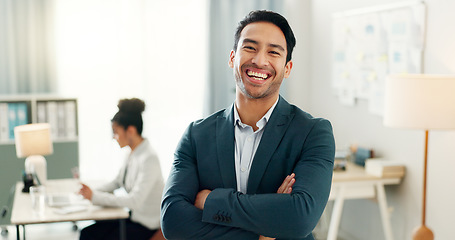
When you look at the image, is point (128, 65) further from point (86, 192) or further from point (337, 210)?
point (337, 210)

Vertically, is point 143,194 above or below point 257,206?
below

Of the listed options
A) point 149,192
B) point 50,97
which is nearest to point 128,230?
point 149,192

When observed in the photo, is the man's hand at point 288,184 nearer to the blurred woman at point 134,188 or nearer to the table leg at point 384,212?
the blurred woman at point 134,188

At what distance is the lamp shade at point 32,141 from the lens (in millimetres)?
3613

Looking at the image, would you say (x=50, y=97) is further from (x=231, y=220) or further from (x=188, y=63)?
(x=231, y=220)

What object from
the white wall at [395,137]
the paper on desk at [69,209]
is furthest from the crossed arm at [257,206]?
the white wall at [395,137]

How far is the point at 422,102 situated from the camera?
297 cm

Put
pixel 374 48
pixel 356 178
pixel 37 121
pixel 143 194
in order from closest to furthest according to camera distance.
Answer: pixel 143 194 → pixel 356 178 → pixel 374 48 → pixel 37 121

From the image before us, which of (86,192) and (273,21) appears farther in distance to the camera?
(86,192)

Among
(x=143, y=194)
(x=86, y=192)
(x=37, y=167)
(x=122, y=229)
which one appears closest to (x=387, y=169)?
(x=143, y=194)

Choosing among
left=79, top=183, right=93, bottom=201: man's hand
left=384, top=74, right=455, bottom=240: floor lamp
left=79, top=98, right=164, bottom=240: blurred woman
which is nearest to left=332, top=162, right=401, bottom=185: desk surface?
left=384, top=74, right=455, bottom=240: floor lamp

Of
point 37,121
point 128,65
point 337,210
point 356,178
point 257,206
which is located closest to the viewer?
point 257,206

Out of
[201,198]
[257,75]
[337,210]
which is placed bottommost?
[337,210]

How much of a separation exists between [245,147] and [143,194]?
1.49 m
